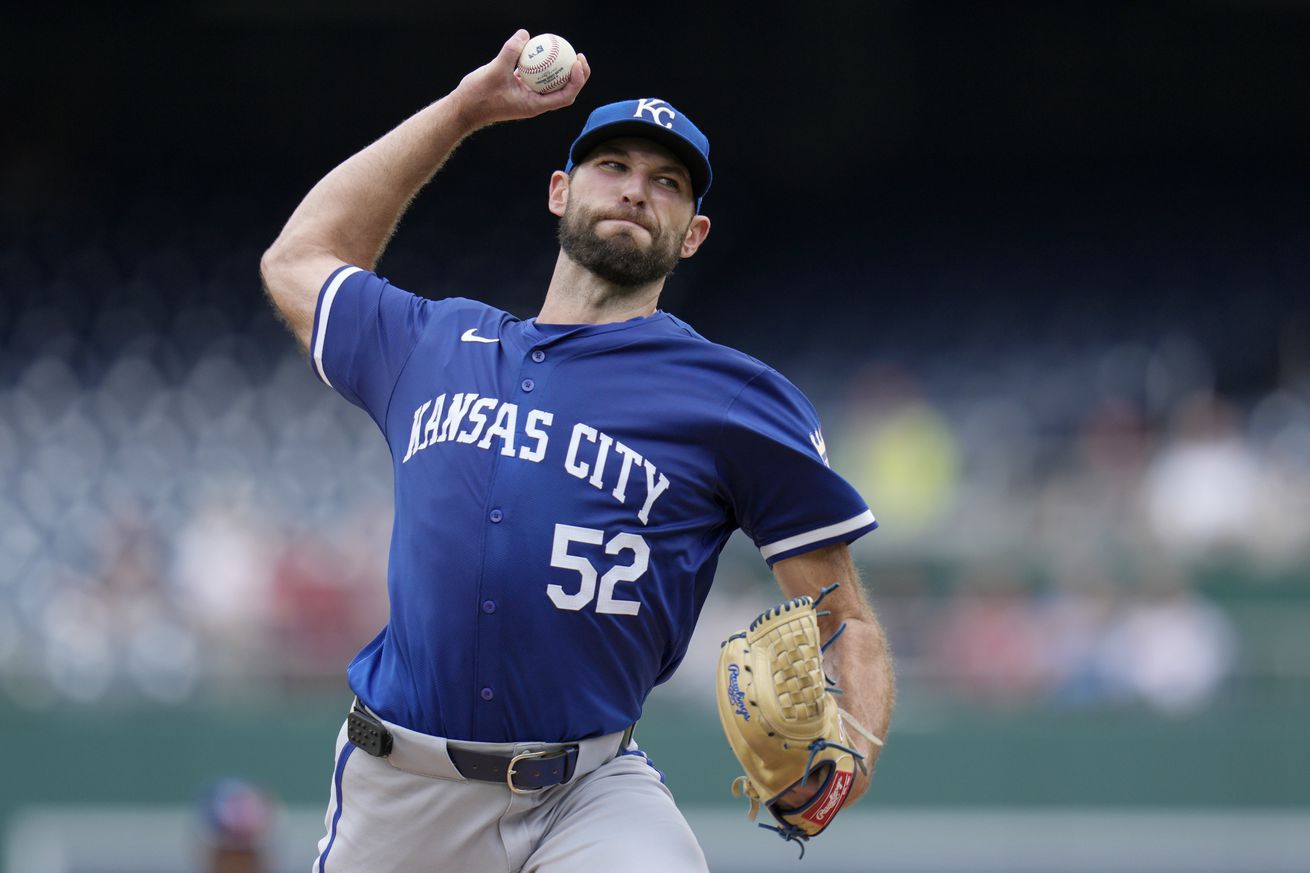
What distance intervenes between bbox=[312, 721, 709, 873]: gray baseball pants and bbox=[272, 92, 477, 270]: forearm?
101cm

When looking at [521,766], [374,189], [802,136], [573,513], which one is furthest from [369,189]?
[802,136]

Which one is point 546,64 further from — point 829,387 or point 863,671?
point 829,387

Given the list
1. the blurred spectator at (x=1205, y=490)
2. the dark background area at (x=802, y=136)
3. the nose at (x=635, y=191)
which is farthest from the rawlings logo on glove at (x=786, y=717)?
the dark background area at (x=802, y=136)

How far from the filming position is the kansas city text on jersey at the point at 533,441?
3.23 m

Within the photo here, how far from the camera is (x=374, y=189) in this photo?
3732 millimetres

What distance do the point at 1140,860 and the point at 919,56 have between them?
10214 mm

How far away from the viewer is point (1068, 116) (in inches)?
668

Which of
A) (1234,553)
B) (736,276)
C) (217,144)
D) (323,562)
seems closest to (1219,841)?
(1234,553)

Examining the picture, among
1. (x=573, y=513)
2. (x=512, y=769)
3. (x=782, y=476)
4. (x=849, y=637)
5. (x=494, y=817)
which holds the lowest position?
(x=494, y=817)

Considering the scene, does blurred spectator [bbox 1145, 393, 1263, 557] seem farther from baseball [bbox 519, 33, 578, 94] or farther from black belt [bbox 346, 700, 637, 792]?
black belt [bbox 346, 700, 637, 792]

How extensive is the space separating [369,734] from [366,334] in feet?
2.44

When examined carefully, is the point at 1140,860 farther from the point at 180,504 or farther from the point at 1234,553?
the point at 180,504

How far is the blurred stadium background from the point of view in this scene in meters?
8.49

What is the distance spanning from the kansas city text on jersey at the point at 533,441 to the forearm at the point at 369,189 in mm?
517
